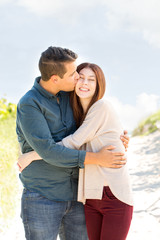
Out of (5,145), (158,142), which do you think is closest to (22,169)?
(5,145)

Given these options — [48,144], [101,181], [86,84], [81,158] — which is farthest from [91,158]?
[86,84]

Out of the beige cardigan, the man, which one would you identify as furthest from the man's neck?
the beige cardigan

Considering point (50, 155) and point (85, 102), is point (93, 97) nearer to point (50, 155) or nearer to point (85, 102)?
point (85, 102)

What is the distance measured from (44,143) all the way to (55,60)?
512mm

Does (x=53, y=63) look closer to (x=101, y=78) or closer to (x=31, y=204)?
(x=101, y=78)

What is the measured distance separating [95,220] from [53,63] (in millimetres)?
1007

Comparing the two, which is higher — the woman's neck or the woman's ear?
the woman's ear

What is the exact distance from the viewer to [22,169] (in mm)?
1901

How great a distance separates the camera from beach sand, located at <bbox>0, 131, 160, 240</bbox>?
3.24 metres

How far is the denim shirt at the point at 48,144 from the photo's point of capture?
1.75m

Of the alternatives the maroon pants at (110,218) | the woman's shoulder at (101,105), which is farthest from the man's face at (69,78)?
the maroon pants at (110,218)

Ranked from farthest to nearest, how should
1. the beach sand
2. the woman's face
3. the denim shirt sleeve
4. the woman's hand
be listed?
the beach sand
the woman's face
the woman's hand
the denim shirt sleeve

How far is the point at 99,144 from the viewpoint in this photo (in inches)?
73.9

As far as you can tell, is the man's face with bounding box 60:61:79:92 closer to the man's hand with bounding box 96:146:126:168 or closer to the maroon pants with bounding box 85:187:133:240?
the man's hand with bounding box 96:146:126:168
